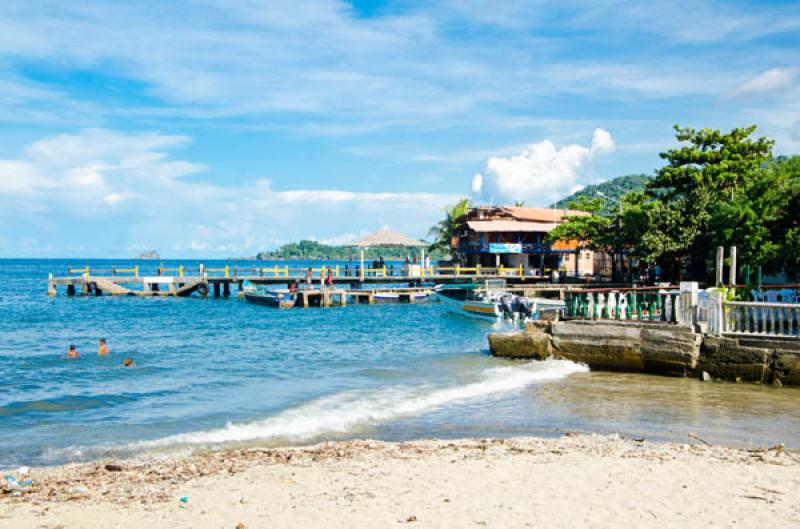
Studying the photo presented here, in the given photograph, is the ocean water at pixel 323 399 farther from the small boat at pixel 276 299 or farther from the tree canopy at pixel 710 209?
the small boat at pixel 276 299

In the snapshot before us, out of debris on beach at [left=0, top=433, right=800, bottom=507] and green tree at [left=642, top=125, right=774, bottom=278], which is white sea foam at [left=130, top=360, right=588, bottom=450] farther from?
green tree at [left=642, top=125, right=774, bottom=278]

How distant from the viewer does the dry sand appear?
7.27 metres

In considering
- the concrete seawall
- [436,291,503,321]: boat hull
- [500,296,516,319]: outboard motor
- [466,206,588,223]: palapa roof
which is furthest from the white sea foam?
[466,206,588,223]: palapa roof

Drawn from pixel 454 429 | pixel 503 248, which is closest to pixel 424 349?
pixel 454 429

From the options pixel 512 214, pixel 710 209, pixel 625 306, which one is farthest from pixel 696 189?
pixel 512 214

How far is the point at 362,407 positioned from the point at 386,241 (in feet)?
141

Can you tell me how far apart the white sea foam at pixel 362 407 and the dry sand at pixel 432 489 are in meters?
1.65

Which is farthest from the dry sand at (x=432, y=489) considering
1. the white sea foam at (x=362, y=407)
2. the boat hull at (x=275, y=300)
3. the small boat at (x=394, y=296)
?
the small boat at (x=394, y=296)

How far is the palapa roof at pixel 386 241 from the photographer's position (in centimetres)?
5619

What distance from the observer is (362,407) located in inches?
565

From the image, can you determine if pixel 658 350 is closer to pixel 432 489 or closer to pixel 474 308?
pixel 432 489

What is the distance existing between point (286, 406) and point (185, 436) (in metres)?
3.02

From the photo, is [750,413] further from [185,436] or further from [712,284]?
[712,284]

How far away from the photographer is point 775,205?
24.1 metres
